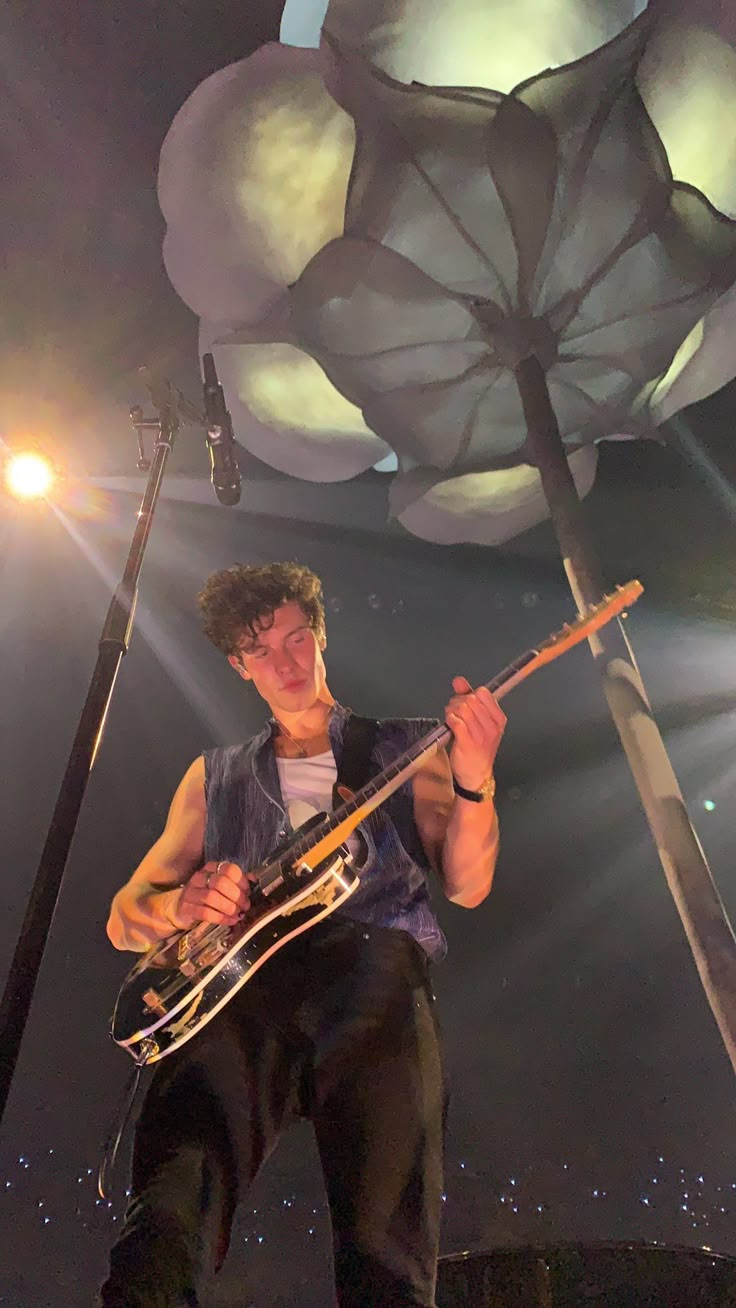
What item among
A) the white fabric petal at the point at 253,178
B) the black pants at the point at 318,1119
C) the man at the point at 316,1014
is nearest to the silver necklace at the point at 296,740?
the man at the point at 316,1014

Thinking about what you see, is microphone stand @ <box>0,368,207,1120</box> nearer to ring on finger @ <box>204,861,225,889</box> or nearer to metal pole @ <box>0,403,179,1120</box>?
metal pole @ <box>0,403,179,1120</box>

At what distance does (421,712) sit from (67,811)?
10.9ft

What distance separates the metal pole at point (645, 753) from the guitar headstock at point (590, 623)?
0.07 meters

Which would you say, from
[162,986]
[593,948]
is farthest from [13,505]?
[593,948]

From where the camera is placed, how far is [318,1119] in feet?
5.23

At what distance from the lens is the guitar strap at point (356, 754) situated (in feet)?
7.48

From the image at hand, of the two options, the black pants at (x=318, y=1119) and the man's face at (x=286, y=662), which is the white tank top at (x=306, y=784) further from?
the black pants at (x=318, y=1119)

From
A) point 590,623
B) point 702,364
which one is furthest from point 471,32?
point 590,623

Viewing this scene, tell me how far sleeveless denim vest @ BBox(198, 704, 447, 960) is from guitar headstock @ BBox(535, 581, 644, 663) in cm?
46

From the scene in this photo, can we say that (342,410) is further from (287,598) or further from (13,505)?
(13,505)

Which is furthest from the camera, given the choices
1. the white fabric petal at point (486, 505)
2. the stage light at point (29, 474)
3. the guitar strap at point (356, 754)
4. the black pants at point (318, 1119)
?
the white fabric petal at point (486, 505)

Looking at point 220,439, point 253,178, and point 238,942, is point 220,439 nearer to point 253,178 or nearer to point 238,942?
point 253,178

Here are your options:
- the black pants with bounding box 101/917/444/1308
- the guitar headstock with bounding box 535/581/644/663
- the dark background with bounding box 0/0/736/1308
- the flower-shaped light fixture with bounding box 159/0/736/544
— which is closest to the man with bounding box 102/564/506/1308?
the black pants with bounding box 101/917/444/1308

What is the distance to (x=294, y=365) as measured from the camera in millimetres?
3432
